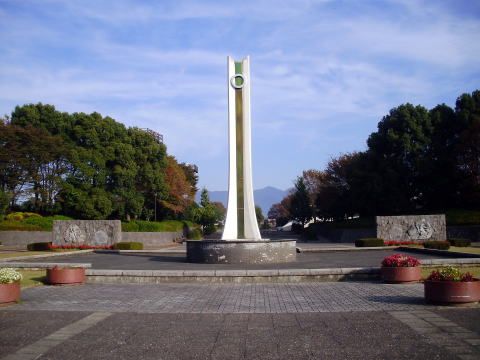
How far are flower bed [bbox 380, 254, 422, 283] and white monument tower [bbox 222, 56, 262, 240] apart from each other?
27.5 ft

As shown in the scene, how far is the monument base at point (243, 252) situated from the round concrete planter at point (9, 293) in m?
8.90

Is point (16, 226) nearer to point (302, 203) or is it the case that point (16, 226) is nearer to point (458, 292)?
point (458, 292)

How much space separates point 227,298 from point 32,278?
7.24m

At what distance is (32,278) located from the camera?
15336 millimetres

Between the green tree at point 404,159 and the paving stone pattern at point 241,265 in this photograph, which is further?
the green tree at point 404,159

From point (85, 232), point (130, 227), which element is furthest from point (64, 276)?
point (130, 227)

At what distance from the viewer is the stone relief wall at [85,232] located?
31.5 metres

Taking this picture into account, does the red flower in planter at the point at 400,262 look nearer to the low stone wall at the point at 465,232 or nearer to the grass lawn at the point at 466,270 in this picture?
the grass lawn at the point at 466,270

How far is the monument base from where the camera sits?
738 inches

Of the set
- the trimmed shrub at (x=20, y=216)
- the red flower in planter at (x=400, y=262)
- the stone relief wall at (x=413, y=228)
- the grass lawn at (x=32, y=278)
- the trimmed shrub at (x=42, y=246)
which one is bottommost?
the grass lawn at (x=32, y=278)

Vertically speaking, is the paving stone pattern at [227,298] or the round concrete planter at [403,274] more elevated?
the round concrete planter at [403,274]

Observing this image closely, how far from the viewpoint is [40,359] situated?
6656 millimetres

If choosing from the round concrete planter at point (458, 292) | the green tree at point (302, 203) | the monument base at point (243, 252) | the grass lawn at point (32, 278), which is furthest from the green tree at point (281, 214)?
the round concrete planter at point (458, 292)

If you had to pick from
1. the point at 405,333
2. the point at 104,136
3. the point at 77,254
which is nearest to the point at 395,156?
the point at 104,136
